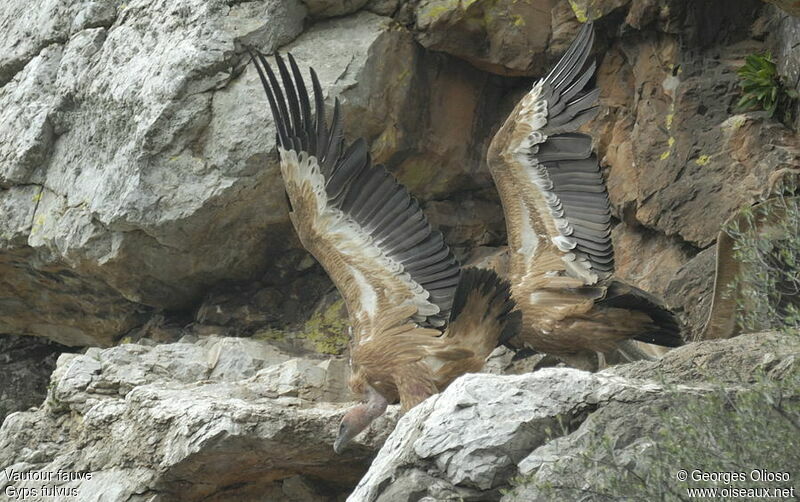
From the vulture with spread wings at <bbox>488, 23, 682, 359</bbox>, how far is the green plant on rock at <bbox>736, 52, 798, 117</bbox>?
3.44 feet

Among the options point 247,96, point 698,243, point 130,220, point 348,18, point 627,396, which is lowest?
point 627,396

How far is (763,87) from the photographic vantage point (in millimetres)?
7777

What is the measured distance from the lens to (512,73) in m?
8.97

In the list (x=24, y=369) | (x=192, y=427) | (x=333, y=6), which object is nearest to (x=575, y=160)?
(x=333, y=6)

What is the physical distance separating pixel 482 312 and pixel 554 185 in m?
1.36

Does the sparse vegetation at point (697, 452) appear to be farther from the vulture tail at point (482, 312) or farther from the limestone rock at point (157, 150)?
the limestone rock at point (157, 150)

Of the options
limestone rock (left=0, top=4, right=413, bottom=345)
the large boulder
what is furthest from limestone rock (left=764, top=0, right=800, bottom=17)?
the large boulder

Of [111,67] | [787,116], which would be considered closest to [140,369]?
[111,67]

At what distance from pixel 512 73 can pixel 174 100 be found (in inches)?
99.1

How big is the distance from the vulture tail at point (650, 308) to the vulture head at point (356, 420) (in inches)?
58.3

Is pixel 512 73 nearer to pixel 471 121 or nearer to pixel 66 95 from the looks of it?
pixel 471 121

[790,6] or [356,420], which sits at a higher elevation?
[790,6]

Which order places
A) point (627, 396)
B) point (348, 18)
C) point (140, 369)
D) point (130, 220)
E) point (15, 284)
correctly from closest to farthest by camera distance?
point (627, 396)
point (140, 369)
point (130, 220)
point (348, 18)
point (15, 284)

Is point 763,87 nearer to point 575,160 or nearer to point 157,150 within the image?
point 575,160
